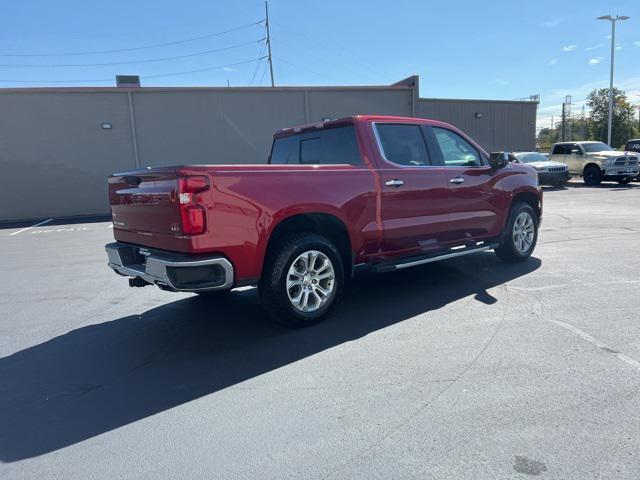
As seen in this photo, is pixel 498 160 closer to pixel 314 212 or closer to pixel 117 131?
pixel 314 212

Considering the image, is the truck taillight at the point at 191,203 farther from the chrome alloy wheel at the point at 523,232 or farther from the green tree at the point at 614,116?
the green tree at the point at 614,116

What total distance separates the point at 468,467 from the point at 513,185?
499cm

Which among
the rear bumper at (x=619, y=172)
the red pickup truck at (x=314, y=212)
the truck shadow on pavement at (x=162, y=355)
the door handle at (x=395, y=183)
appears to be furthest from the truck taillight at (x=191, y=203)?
the rear bumper at (x=619, y=172)

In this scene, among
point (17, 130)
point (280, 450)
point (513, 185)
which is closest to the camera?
point (280, 450)

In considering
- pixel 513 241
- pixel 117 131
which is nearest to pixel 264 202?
pixel 513 241

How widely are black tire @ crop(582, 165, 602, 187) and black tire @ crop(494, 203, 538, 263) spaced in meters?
17.0

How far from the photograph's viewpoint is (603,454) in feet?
8.23

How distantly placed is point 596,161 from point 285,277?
69.9 ft

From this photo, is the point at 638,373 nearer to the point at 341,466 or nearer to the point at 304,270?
the point at 341,466

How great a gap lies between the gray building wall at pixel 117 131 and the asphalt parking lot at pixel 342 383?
13228mm

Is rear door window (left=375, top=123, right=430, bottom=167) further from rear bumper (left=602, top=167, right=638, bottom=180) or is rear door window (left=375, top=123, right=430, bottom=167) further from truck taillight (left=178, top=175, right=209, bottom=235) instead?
rear bumper (left=602, top=167, right=638, bottom=180)

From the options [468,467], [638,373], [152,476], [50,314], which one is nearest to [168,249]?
[152,476]

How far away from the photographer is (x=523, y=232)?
22.8 ft

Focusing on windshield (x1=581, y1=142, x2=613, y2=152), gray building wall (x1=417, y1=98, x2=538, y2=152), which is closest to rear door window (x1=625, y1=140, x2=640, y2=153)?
windshield (x1=581, y1=142, x2=613, y2=152)
